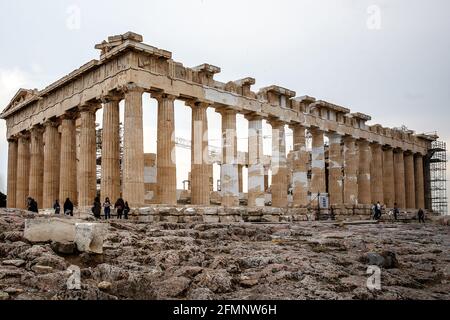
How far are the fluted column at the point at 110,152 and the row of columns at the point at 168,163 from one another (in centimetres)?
5

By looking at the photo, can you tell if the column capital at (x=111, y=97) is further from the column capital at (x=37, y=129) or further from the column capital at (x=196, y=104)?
the column capital at (x=37, y=129)

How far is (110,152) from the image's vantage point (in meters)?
25.0

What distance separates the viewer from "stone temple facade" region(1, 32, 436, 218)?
24438 mm

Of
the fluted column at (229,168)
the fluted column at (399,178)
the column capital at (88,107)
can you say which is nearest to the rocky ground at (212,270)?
the column capital at (88,107)

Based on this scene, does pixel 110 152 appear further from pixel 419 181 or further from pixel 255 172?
pixel 419 181

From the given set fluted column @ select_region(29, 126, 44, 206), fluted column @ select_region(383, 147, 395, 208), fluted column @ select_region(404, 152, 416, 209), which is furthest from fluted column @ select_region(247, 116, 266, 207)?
fluted column @ select_region(404, 152, 416, 209)

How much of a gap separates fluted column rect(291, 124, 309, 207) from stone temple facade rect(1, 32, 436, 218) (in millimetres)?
68

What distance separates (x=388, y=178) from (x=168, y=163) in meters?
24.5

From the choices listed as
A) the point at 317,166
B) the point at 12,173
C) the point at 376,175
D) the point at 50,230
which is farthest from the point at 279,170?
the point at 50,230

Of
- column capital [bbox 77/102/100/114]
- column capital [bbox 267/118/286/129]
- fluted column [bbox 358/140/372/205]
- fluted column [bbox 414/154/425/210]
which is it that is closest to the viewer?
column capital [bbox 77/102/100/114]

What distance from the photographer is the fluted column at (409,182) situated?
45.0 m

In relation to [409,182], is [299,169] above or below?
above

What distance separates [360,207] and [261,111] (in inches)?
407

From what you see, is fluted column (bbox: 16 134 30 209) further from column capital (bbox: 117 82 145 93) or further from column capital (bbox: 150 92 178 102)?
column capital (bbox: 117 82 145 93)
